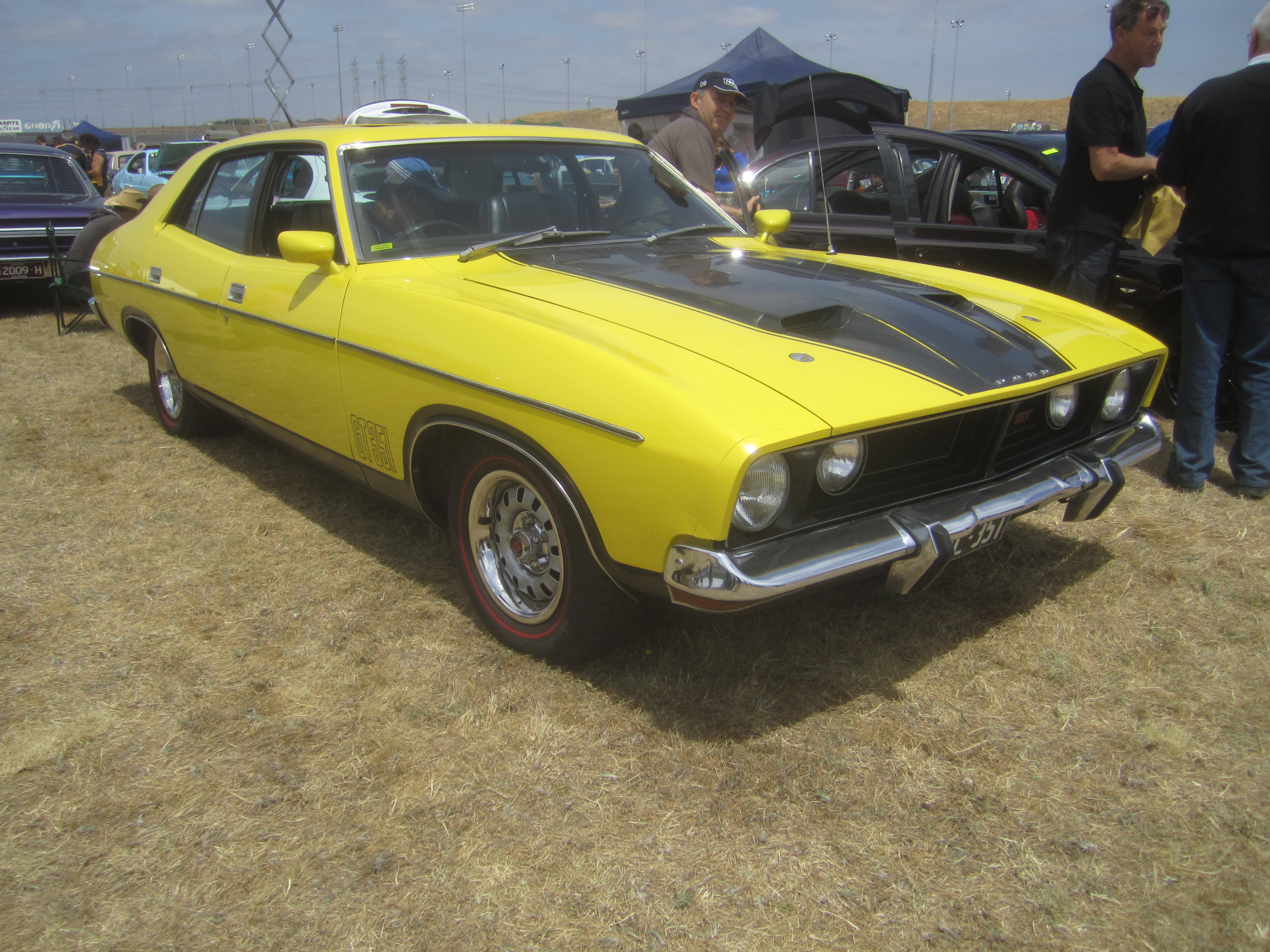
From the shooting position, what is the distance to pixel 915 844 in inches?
80.3

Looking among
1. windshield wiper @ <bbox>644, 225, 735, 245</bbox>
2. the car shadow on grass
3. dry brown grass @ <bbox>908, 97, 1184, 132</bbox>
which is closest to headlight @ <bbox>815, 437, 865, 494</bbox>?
the car shadow on grass

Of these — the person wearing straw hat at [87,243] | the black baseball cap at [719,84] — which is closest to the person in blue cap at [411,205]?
the black baseball cap at [719,84]

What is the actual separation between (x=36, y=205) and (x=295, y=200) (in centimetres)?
689

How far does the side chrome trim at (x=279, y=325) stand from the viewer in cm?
306

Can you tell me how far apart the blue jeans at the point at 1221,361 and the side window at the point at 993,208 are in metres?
1.39

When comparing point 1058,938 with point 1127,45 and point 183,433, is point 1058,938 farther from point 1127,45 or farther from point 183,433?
point 183,433

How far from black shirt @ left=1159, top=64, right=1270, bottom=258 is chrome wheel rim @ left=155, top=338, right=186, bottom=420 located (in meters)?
4.72

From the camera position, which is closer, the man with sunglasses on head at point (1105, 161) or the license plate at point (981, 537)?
the license plate at point (981, 537)

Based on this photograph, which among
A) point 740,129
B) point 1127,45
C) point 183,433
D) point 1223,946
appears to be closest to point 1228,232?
point 1127,45

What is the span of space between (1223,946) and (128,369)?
22.9 feet

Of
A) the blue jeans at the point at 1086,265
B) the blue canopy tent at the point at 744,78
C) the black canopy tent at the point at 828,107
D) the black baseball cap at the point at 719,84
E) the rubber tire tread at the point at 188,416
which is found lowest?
the rubber tire tread at the point at 188,416

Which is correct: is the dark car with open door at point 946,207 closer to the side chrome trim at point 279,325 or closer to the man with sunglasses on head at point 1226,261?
the man with sunglasses on head at point 1226,261

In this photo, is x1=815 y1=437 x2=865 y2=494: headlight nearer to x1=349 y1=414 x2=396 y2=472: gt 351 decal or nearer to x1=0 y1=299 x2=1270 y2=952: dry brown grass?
x1=0 y1=299 x2=1270 y2=952: dry brown grass

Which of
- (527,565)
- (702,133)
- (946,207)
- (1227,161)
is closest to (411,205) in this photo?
(527,565)
